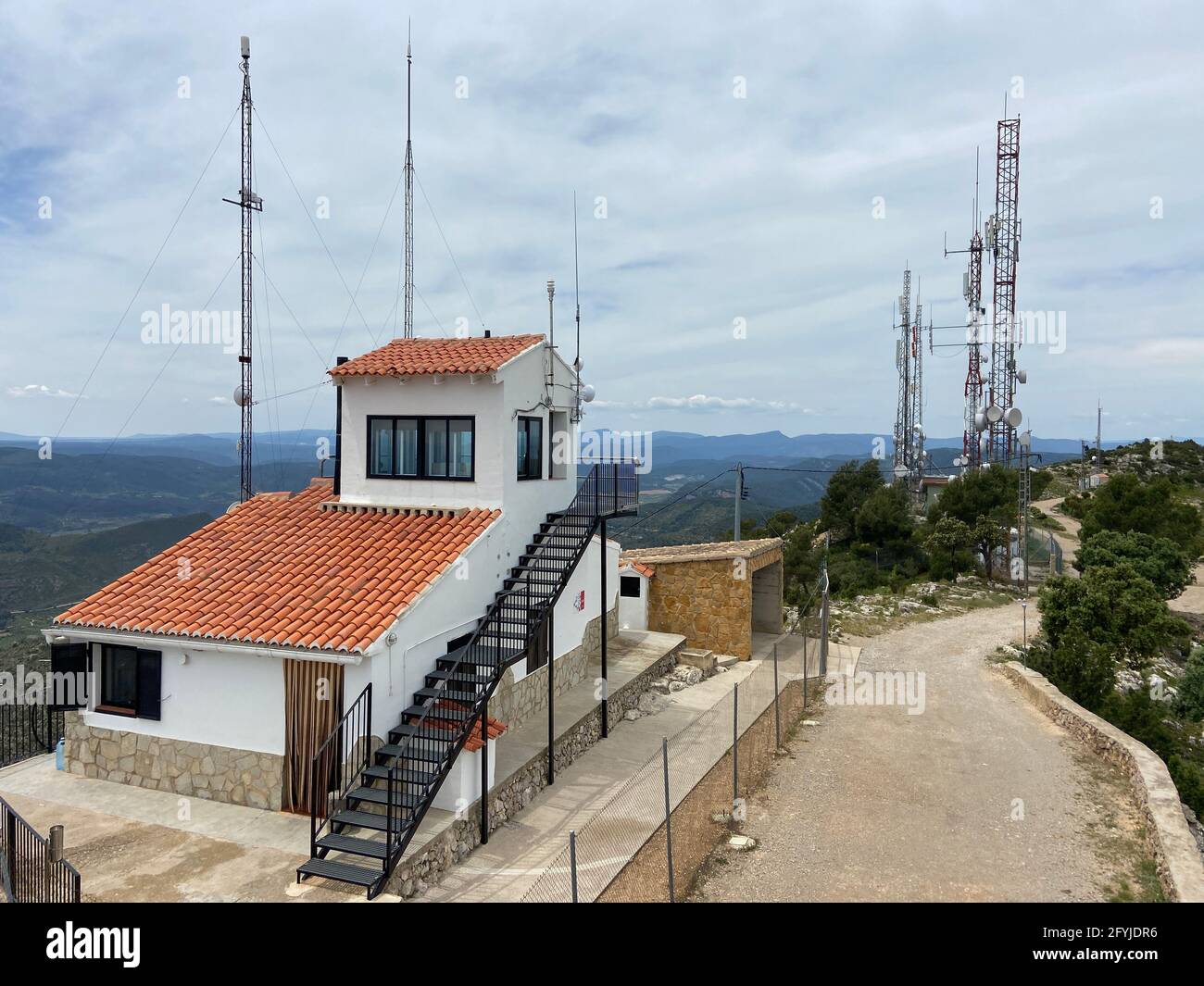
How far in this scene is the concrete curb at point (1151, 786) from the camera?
9500mm

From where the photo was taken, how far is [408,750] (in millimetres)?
9672

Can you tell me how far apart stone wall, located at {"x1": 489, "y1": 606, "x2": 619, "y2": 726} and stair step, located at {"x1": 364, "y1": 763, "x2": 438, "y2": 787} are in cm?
246

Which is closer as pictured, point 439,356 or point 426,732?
point 426,732

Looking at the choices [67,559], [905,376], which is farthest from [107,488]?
[905,376]

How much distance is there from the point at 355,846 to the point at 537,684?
6.11m

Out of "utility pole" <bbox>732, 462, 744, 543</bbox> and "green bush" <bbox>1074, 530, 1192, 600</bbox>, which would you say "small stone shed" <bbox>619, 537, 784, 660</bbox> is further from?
"green bush" <bbox>1074, 530, 1192, 600</bbox>

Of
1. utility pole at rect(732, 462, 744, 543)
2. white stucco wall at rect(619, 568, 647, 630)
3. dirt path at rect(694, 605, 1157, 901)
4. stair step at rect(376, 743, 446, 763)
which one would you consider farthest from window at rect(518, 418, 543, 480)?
utility pole at rect(732, 462, 744, 543)

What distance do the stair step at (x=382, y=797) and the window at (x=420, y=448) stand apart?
560 centimetres

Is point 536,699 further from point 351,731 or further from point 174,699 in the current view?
point 174,699

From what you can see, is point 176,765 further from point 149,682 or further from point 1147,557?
point 1147,557

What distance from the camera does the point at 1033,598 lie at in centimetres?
3000

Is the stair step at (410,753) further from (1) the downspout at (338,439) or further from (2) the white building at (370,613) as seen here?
(1) the downspout at (338,439)

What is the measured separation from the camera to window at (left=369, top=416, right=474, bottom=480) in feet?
43.7
